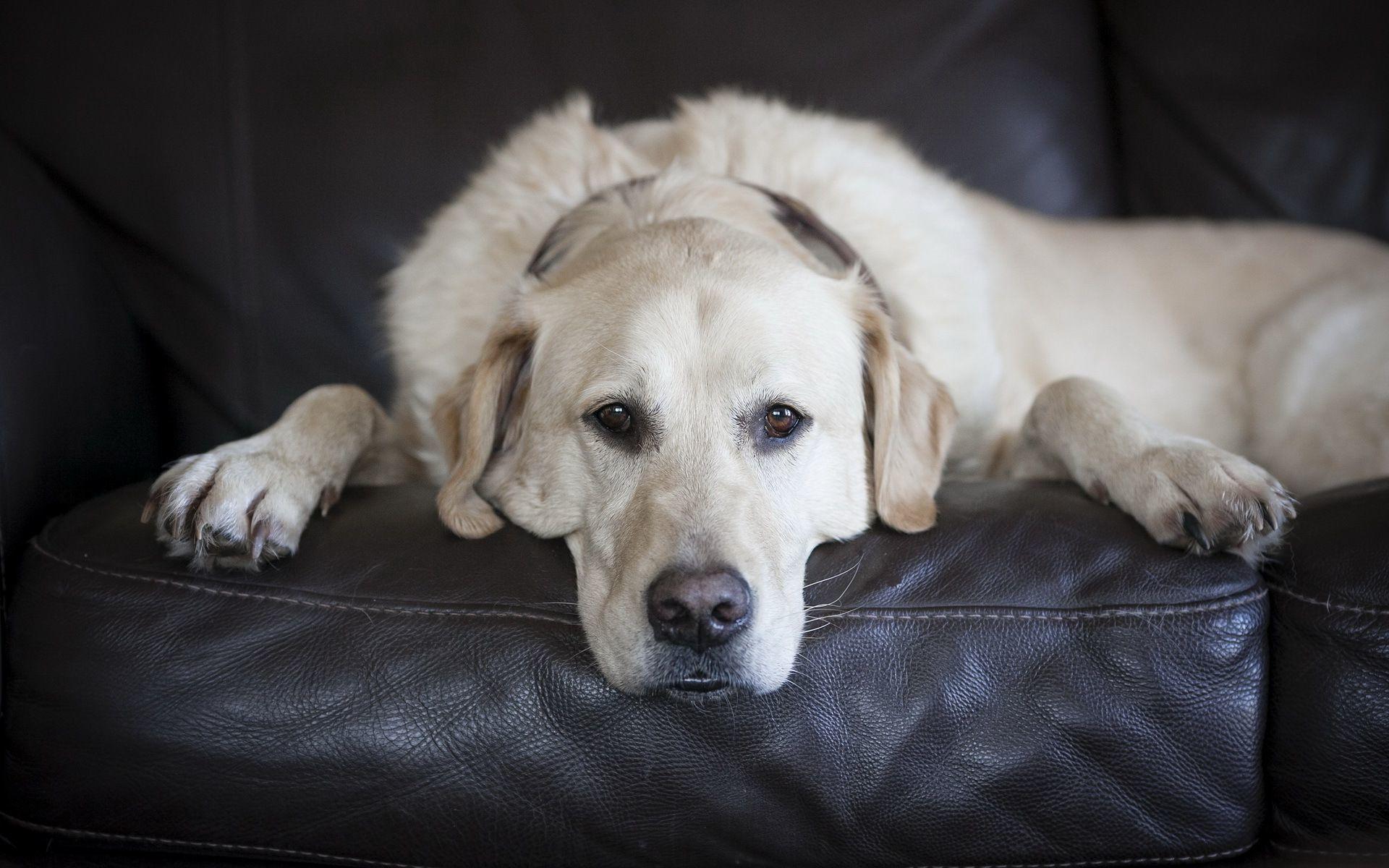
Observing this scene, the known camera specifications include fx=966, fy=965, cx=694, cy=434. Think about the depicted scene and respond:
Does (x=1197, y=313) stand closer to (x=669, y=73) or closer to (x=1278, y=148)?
(x=1278, y=148)

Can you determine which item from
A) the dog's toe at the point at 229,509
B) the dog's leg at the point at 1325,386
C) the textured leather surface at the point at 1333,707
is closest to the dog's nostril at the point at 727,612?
the dog's toe at the point at 229,509

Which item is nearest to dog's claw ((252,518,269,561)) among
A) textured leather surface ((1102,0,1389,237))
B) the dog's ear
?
the dog's ear

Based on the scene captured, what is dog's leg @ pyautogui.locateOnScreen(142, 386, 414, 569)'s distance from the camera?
1.44m

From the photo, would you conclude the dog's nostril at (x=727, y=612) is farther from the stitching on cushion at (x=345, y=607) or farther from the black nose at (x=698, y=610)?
the stitching on cushion at (x=345, y=607)

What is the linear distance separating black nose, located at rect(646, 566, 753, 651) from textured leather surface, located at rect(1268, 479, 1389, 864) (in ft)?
2.59

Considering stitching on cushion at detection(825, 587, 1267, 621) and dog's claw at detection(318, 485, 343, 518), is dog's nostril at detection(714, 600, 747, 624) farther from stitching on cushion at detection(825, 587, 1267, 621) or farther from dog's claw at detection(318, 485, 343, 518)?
dog's claw at detection(318, 485, 343, 518)

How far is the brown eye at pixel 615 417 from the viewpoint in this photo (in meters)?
1.63

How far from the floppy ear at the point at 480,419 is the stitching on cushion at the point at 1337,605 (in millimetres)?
1216

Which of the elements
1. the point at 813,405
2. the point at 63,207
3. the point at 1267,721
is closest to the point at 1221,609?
the point at 1267,721

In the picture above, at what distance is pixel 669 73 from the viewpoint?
8.93 feet

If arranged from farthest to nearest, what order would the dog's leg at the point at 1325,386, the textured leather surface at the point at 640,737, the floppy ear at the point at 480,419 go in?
the dog's leg at the point at 1325,386
the floppy ear at the point at 480,419
the textured leather surface at the point at 640,737

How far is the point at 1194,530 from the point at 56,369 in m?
2.03

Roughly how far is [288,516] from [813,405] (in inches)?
34.9

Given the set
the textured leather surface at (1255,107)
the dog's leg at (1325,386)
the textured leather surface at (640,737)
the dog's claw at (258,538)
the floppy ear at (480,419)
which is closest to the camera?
the textured leather surface at (640,737)
